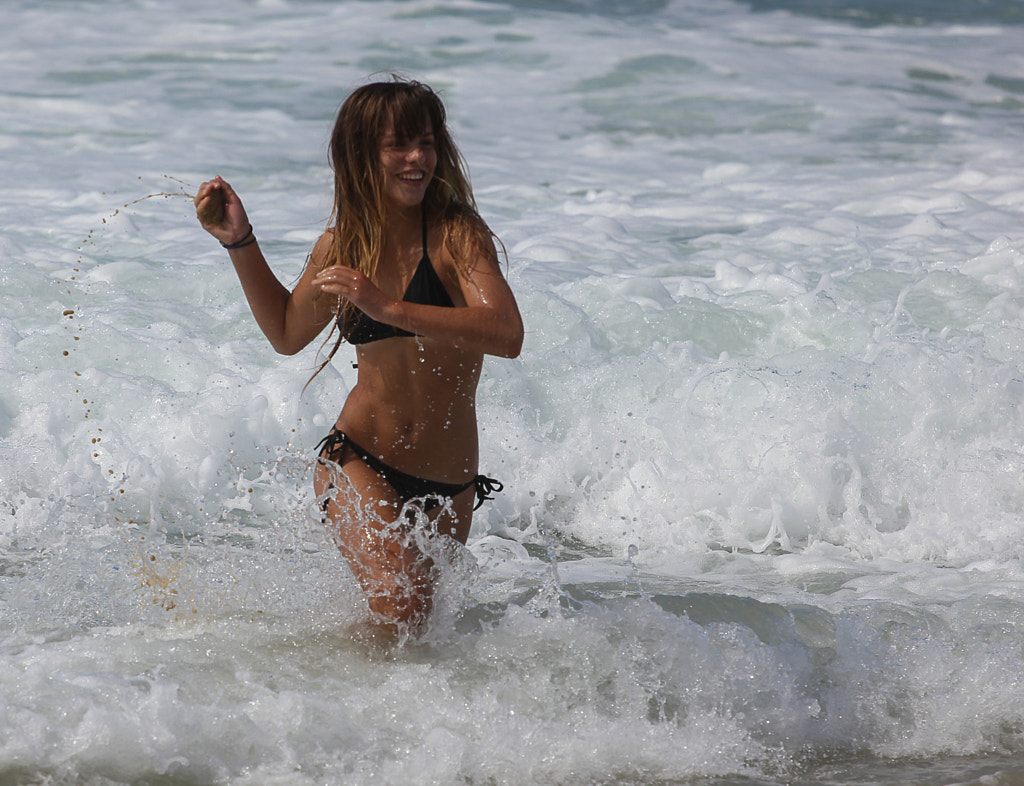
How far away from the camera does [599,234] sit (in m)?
9.12

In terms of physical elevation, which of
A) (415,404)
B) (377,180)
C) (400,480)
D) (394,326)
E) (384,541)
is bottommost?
(384,541)

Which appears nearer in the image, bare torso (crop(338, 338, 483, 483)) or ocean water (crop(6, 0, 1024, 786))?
ocean water (crop(6, 0, 1024, 786))

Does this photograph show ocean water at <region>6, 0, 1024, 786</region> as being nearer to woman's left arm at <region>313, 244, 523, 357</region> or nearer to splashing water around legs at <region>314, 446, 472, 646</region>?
splashing water around legs at <region>314, 446, 472, 646</region>

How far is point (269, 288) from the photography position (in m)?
3.31

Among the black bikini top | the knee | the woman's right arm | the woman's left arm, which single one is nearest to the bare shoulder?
the woman's right arm

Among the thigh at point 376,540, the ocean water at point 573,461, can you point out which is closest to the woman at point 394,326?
the thigh at point 376,540

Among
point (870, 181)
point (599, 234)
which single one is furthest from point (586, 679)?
point (870, 181)

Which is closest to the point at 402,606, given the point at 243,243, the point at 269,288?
the point at 269,288

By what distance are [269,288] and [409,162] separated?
21.9 inches

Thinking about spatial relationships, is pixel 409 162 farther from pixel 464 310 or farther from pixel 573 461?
pixel 573 461

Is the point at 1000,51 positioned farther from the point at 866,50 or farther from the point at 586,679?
the point at 586,679

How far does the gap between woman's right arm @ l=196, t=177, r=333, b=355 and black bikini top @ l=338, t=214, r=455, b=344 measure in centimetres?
12

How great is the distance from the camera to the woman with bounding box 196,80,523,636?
3.21 metres

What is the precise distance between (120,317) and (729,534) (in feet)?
13.0
